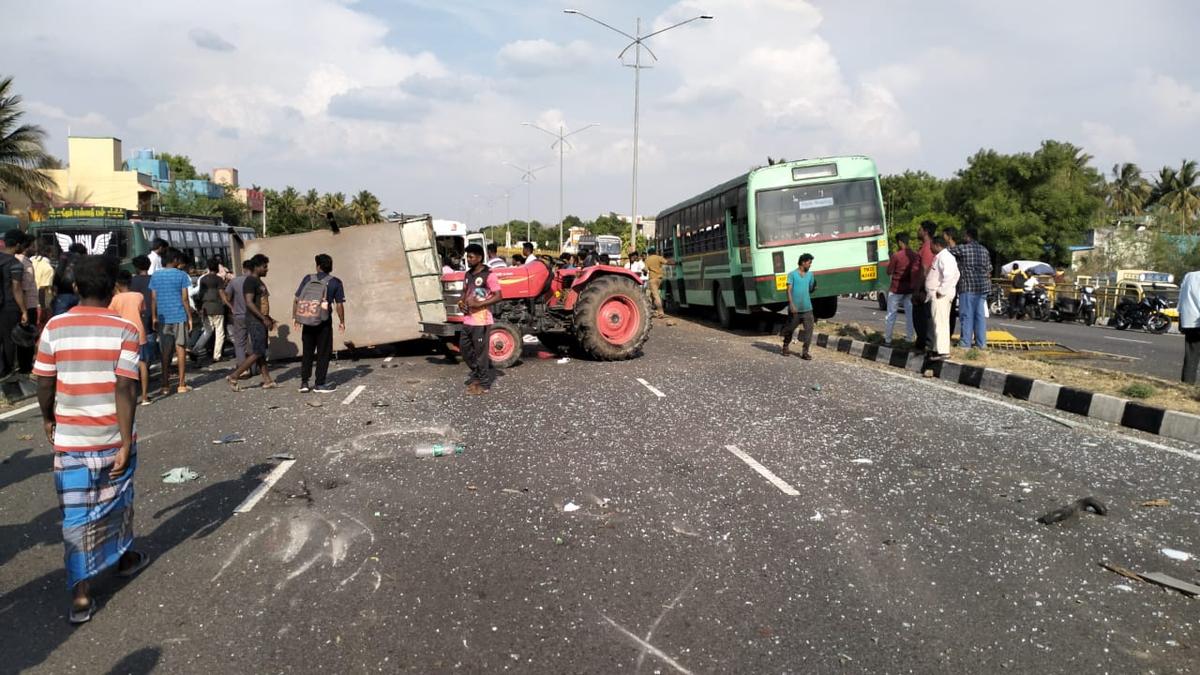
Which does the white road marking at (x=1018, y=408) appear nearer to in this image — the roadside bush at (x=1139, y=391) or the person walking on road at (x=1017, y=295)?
the roadside bush at (x=1139, y=391)

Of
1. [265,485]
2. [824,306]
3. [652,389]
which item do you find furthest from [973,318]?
[265,485]

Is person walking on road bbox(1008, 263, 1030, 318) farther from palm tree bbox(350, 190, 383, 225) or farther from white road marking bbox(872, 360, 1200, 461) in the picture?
palm tree bbox(350, 190, 383, 225)

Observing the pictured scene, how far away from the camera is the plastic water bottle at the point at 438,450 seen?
6914mm

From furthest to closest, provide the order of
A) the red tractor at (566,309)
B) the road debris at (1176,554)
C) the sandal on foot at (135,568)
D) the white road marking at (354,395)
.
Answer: the red tractor at (566,309), the white road marking at (354,395), the road debris at (1176,554), the sandal on foot at (135,568)

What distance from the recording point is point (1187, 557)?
4.64 m

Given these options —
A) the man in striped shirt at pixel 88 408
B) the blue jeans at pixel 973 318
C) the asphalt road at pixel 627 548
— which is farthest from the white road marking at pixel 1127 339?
the man in striped shirt at pixel 88 408

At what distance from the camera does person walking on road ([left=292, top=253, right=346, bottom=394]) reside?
972 centimetres

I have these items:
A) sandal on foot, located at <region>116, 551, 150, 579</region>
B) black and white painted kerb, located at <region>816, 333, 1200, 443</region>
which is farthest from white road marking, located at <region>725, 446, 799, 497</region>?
black and white painted kerb, located at <region>816, 333, 1200, 443</region>

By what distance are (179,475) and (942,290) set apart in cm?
932

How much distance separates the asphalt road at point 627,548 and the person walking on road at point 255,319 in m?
1.94

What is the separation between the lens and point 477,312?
31.4ft

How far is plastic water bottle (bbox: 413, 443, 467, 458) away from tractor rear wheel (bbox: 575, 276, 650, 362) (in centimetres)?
526

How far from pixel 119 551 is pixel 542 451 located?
334cm

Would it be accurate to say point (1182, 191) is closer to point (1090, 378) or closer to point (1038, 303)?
point (1038, 303)
